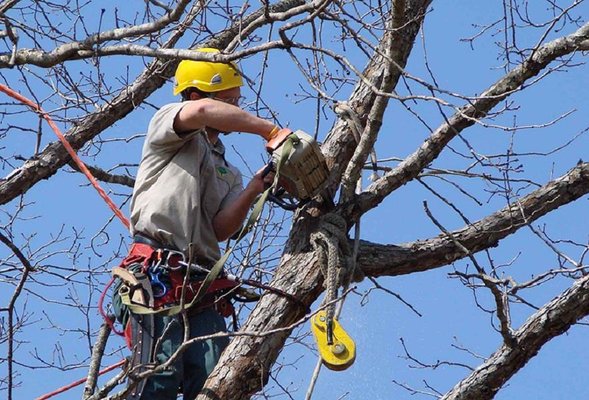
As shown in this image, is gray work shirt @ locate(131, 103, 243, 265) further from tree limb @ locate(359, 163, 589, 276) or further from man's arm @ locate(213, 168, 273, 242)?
tree limb @ locate(359, 163, 589, 276)

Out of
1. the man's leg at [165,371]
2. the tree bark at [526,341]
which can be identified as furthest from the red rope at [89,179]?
the tree bark at [526,341]

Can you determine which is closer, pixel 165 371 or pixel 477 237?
pixel 165 371

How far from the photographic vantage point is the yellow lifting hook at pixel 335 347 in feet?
14.8

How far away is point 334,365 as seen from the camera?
4.50m

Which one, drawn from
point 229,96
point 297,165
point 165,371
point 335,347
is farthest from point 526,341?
point 229,96

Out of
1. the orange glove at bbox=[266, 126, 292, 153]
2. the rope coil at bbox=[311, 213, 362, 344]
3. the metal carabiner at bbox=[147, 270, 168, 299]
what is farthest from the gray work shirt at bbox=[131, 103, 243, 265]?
the rope coil at bbox=[311, 213, 362, 344]

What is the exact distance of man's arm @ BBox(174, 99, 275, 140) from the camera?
473cm

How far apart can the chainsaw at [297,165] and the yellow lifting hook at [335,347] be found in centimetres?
55

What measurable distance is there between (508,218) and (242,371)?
1.33 meters

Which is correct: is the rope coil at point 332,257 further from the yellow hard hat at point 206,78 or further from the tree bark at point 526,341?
the yellow hard hat at point 206,78

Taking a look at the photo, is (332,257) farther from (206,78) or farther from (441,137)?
(206,78)

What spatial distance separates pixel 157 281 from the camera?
4723 millimetres

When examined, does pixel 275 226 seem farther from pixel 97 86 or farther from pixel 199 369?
pixel 199 369

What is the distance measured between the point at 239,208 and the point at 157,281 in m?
0.48
